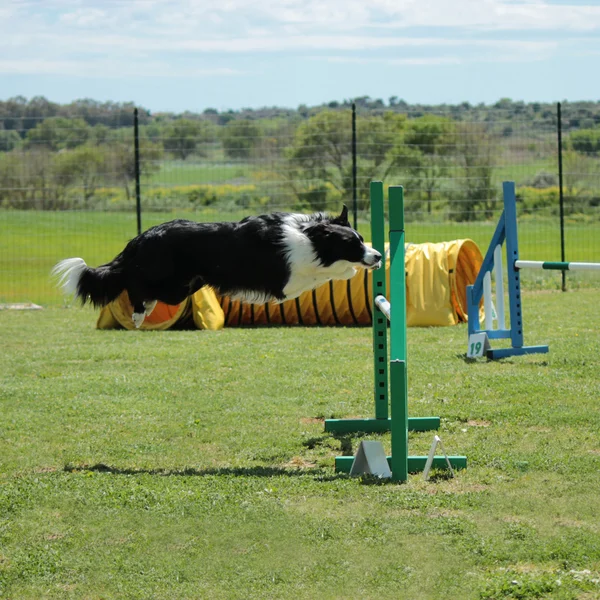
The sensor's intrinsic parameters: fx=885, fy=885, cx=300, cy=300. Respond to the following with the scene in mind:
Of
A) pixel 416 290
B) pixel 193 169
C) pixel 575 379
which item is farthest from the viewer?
pixel 193 169

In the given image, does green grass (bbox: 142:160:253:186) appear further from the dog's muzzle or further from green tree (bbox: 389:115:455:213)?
the dog's muzzle

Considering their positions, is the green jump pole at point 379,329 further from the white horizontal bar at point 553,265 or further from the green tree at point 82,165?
the green tree at point 82,165

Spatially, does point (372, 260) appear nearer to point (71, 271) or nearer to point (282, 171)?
point (71, 271)

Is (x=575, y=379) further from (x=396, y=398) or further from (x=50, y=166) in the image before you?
(x=50, y=166)

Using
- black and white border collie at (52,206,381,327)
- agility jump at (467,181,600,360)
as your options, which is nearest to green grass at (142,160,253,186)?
agility jump at (467,181,600,360)

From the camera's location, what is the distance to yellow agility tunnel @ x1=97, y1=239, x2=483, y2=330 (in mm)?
10922

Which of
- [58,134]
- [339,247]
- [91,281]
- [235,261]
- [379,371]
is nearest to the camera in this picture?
[339,247]

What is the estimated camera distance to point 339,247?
18.6ft

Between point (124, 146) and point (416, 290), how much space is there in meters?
10.5

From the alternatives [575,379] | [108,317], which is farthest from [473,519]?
[108,317]

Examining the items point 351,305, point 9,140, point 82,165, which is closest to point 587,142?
point 351,305

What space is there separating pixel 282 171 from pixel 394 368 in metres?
13.1

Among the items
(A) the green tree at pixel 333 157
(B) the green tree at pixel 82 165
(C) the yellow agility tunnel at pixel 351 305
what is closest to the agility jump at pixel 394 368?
(C) the yellow agility tunnel at pixel 351 305

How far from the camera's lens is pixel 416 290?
35.9ft
